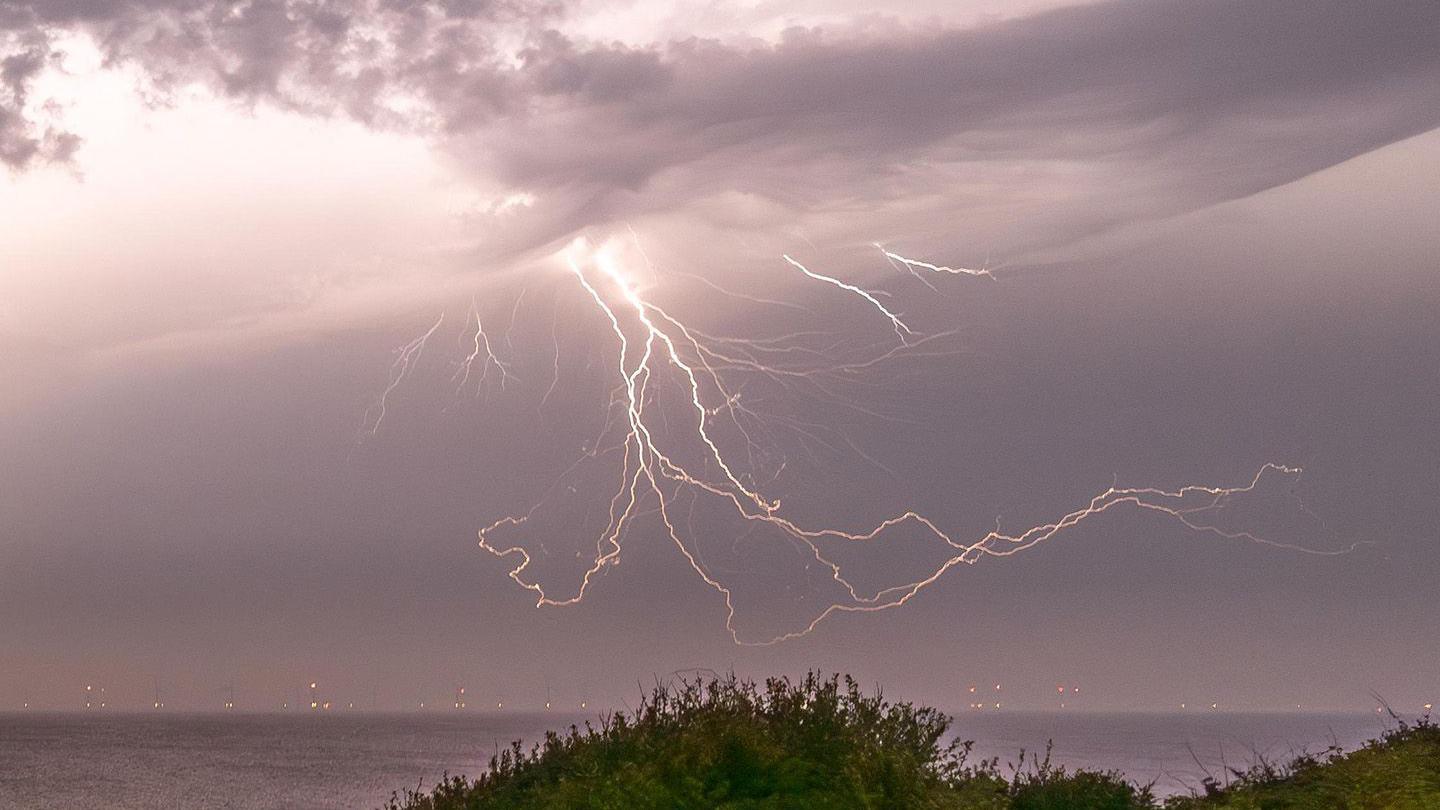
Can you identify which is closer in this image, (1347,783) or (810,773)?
(810,773)

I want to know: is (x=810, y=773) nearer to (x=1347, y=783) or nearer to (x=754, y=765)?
(x=754, y=765)

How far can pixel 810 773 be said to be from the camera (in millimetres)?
14875

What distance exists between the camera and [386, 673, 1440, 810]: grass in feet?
47.8

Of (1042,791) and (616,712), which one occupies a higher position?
(616,712)

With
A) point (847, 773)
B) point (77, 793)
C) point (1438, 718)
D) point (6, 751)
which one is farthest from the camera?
point (6, 751)

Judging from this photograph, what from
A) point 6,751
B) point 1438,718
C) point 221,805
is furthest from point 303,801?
point 6,751

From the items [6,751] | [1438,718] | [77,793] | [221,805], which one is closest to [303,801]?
[221,805]

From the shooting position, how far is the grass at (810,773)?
1457 cm

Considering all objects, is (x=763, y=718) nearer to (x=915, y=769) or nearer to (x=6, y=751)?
(x=915, y=769)

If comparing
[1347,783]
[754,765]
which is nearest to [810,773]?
[754,765]

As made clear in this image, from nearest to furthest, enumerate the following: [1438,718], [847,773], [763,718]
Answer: [847,773] < [763,718] < [1438,718]

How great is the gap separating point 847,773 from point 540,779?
4.01m

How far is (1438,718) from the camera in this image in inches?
888

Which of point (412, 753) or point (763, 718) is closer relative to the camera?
point (763, 718)
